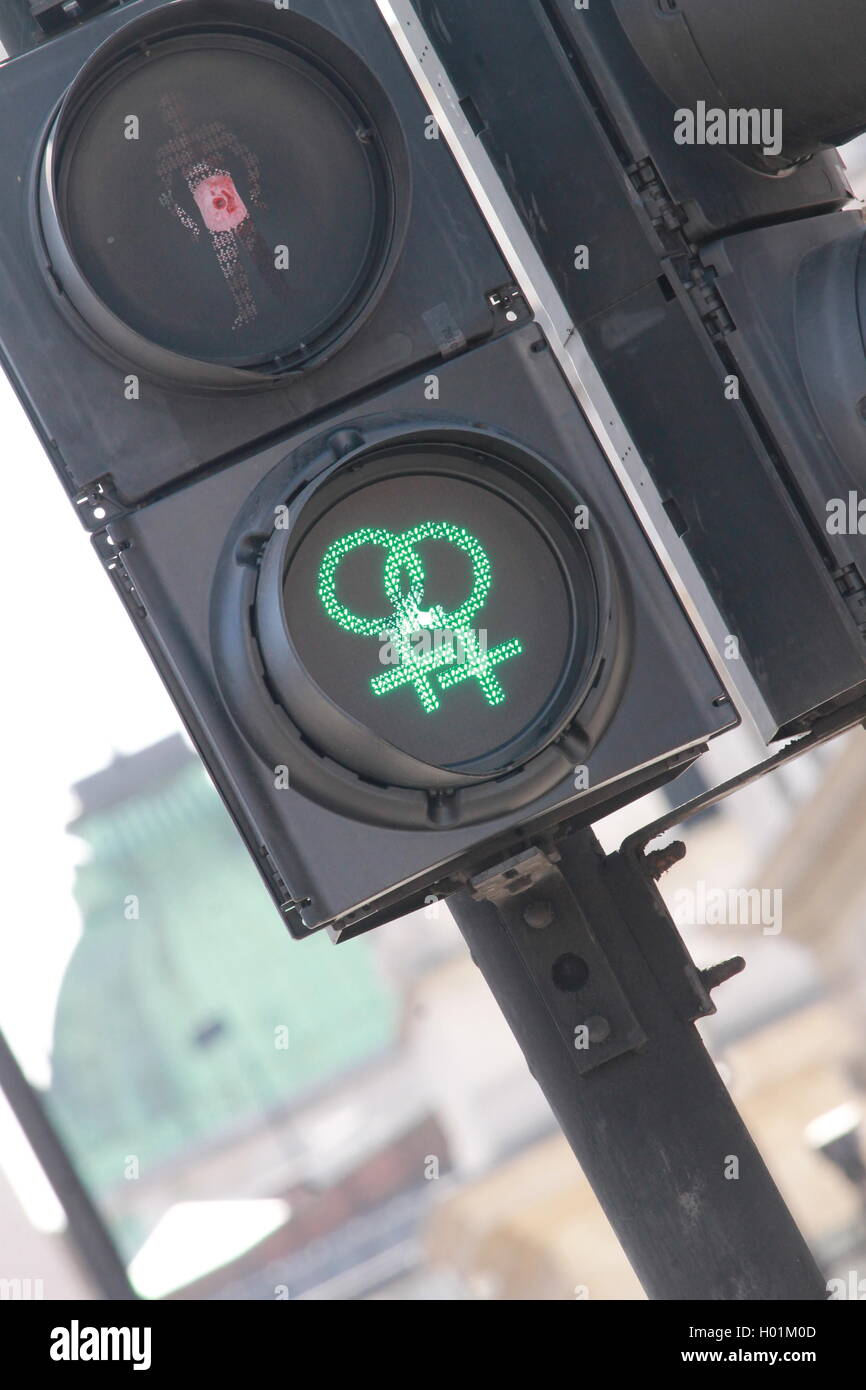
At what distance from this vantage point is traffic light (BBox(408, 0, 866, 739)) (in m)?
1.11

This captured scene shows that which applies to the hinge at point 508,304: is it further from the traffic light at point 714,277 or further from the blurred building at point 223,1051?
the blurred building at point 223,1051

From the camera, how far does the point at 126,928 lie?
2816 mm

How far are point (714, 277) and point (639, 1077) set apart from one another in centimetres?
73

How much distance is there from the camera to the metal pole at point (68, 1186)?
2.28 m

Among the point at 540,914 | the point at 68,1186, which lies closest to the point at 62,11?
the point at 540,914

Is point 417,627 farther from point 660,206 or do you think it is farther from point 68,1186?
point 68,1186

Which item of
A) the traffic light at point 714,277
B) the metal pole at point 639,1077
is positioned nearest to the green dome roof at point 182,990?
the metal pole at point 639,1077

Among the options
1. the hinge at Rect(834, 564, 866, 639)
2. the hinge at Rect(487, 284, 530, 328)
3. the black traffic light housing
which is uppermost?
the hinge at Rect(487, 284, 530, 328)

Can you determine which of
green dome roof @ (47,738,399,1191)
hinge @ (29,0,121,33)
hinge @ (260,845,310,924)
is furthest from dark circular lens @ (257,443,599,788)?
green dome roof @ (47,738,399,1191)

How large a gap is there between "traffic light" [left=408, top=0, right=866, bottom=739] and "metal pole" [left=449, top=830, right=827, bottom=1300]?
245 mm

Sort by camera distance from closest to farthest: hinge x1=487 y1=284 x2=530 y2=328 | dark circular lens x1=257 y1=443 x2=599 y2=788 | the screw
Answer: dark circular lens x1=257 y1=443 x2=599 y2=788, hinge x1=487 y1=284 x2=530 y2=328, the screw

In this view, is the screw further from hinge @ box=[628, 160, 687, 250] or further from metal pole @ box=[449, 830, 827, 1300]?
hinge @ box=[628, 160, 687, 250]

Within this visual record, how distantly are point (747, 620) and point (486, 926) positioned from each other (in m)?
0.37
